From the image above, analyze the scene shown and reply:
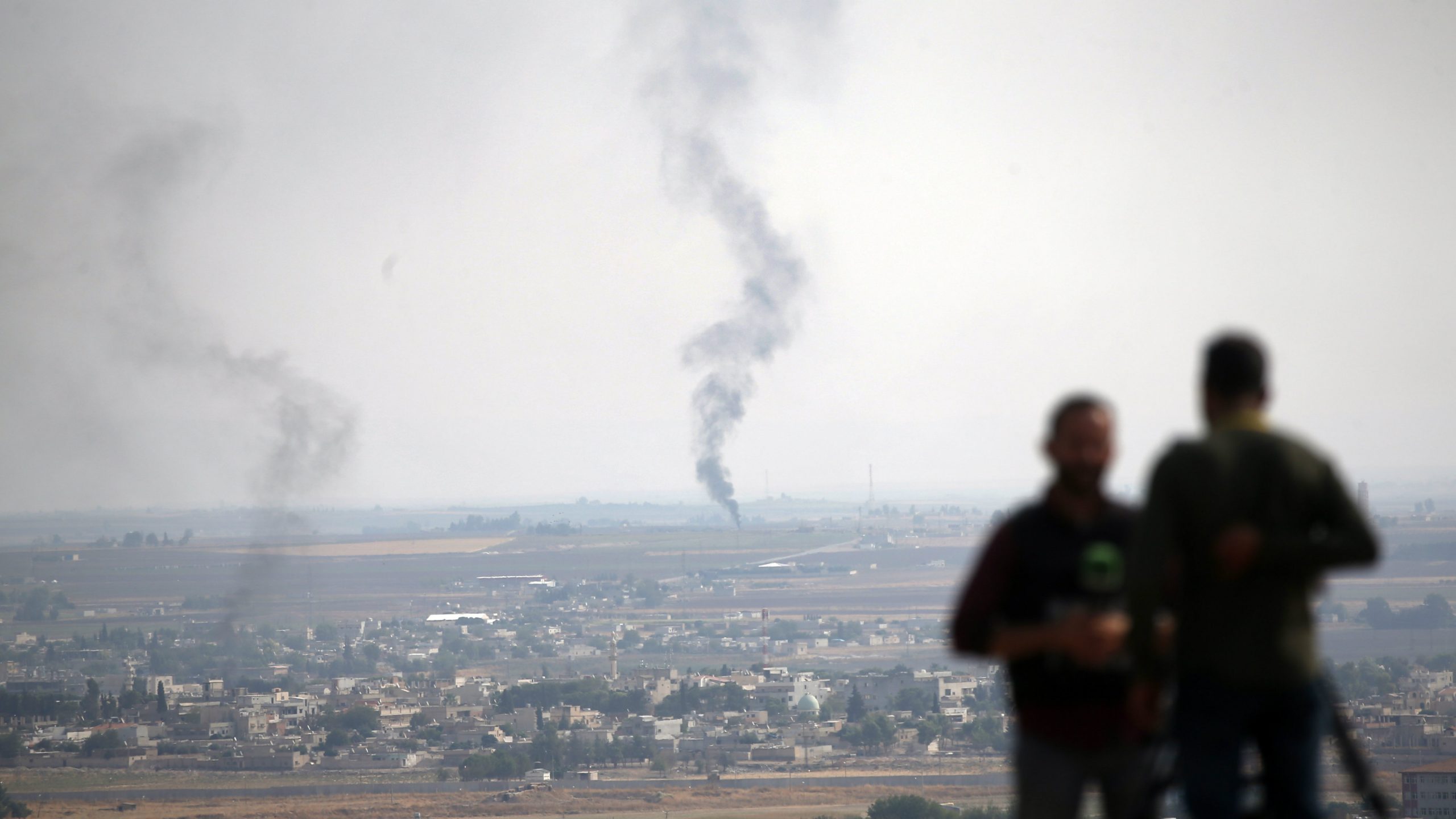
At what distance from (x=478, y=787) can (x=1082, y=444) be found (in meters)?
34.6

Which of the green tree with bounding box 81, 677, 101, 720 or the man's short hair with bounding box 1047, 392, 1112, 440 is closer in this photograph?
the man's short hair with bounding box 1047, 392, 1112, 440

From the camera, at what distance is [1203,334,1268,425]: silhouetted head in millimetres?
2691

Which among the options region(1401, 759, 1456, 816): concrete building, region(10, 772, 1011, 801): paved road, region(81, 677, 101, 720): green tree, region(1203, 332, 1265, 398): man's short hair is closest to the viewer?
region(1203, 332, 1265, 398): man's short hair

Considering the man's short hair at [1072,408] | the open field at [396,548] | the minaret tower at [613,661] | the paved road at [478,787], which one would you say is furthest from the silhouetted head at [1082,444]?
the open field at [396,548]

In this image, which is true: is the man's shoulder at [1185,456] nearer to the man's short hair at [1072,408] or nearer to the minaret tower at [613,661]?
Result: the man's short hair at [1072,408]

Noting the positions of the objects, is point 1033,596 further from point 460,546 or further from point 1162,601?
point 460,546

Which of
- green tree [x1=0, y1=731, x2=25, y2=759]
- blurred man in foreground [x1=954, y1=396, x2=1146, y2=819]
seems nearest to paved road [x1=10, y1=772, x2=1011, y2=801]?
green tree [x1=0, y1=731, x2=25, y2=759]

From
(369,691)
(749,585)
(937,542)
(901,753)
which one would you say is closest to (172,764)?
(369,691)

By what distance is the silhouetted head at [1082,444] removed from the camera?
2885 mm

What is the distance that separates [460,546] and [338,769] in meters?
89.8

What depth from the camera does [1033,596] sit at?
2900 millimetres

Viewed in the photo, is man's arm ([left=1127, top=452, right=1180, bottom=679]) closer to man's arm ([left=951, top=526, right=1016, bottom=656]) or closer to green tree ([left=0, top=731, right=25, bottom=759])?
man's arm ([left=951, top=526, right=1016, bottom=656])

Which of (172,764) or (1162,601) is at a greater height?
(1162,601)

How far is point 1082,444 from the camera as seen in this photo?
2.88m
